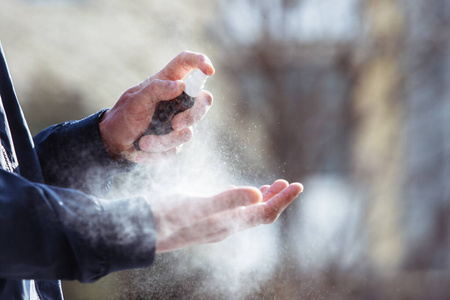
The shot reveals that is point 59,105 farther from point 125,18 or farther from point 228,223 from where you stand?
point 228,223

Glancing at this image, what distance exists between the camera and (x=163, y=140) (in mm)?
1062

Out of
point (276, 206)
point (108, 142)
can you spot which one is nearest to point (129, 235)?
point (276, 206)

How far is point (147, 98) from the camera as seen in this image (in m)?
1.02

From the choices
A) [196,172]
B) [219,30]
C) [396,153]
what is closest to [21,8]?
[219,30]

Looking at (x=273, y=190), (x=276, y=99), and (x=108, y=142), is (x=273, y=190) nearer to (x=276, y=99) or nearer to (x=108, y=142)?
(x=108, y=142)

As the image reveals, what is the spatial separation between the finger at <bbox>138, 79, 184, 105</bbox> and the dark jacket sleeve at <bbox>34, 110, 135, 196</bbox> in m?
0.17

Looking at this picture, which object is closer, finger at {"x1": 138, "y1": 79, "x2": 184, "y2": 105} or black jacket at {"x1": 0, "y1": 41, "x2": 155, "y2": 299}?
black jacket at {"x1": 0, "y1": 41, "x2": 155, "y2": 299}

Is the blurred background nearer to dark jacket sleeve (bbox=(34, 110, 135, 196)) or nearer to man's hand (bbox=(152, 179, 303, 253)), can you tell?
dark jacket sleeve (bbox=(34, 110, 135, 196))

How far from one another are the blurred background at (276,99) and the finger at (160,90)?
71cm

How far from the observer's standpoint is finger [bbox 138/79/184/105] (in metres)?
0.99

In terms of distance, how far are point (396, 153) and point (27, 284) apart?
3.34 meters

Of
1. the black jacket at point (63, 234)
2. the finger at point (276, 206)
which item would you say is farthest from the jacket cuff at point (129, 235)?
the finger at point (276, 206)

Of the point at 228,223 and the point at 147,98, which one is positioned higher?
the point at 147,98

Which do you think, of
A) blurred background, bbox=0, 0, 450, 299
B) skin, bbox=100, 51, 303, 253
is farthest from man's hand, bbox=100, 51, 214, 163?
blurred background, bbox=0, 0, 450, 299
